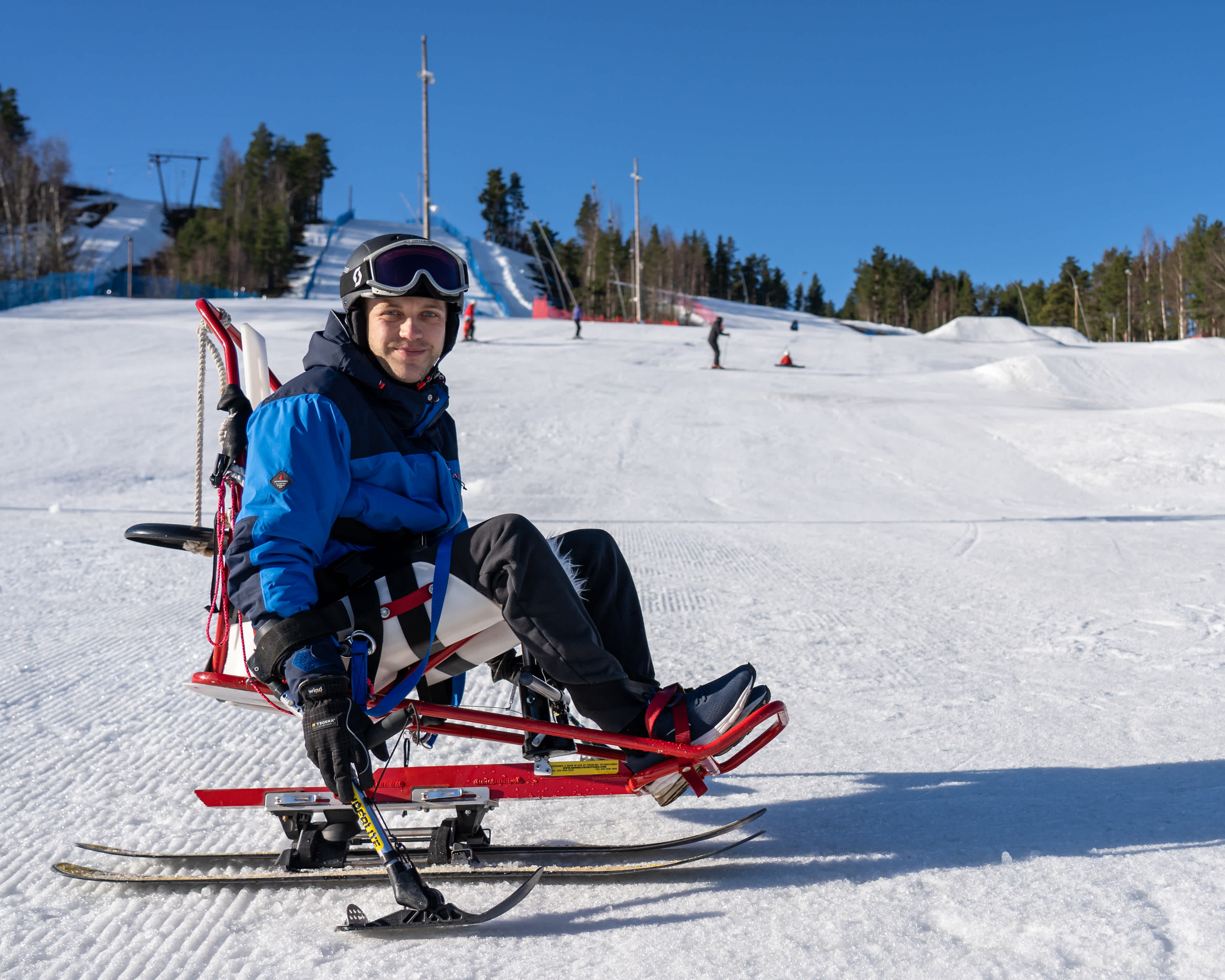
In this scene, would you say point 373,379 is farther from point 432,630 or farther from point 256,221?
point 256,221

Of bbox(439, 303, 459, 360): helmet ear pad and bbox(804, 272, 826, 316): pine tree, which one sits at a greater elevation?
bbox(804, 272, 826, 316): pine tree

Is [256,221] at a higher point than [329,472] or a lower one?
higher

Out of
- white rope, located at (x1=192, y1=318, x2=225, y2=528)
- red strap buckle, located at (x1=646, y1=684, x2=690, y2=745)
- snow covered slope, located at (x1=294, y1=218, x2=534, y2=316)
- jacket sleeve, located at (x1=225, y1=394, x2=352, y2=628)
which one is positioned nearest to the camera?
jacket sleeve, located at (x1=225, y1=394, x2=352, y2=628)

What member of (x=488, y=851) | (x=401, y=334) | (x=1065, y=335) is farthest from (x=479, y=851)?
(x=1065, y=335)

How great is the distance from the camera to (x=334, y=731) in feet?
5.68

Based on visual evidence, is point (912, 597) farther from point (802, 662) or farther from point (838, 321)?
point (838, 321)

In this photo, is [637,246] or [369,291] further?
[637,246]

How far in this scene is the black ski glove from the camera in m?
1.73

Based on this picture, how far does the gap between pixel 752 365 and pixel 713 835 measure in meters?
22.0

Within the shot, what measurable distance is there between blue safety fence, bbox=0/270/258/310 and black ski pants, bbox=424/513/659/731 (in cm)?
2681

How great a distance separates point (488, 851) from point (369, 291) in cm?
149

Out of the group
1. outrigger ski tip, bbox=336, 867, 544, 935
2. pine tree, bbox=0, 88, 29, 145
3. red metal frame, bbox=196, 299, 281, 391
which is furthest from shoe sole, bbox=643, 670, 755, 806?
pine tree, bbox=0, 88, 29, 145

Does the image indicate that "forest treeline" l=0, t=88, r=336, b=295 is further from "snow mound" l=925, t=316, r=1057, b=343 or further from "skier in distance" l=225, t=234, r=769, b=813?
"skier in distance" l=225, t=234, r=769, b=813

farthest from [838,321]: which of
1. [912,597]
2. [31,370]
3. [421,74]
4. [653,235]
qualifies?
[912,597]
